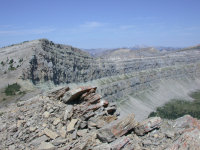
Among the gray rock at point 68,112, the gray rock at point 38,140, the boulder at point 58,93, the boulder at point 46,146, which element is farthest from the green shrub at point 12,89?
the boulder at point 46,146

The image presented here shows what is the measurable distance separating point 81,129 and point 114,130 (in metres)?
3.34

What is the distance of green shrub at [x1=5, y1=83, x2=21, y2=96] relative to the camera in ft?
167

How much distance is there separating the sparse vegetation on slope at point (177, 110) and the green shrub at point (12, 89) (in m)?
71.0

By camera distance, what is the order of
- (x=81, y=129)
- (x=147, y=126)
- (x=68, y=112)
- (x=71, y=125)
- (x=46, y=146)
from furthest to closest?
(x=68, y=112) → (x=81, y=129) → (x=147, y=126) → (x=71, y=125) → (x=46, y=146)

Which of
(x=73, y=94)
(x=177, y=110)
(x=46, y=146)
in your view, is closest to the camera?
(x=46, y=146)

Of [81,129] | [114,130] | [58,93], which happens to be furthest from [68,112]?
[114,130]

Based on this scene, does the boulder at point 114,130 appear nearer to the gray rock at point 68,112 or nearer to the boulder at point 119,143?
the boulder at point 119,143

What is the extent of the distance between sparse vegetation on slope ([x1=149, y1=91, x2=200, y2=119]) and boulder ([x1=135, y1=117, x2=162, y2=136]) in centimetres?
8944

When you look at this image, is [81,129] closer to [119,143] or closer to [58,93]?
[119,143]

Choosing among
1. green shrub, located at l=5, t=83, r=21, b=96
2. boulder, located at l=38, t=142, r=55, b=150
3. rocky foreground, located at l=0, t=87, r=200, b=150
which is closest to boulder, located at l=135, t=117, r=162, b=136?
rocky foreground, located at l=0, t=87, r=200, b=150

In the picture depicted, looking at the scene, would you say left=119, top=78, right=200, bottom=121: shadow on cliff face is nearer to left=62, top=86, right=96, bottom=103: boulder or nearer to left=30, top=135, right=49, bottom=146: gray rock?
left=62, top=86, right=96, bottom=103: boulder

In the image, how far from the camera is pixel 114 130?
17.6 m

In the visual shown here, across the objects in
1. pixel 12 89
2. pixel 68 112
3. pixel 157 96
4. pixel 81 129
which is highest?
pixel 68 112

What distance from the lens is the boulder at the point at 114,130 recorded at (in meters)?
17.3
